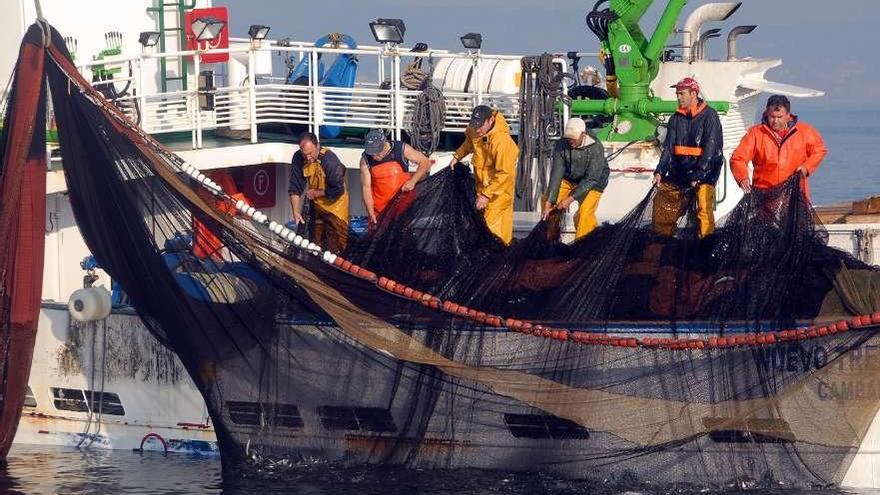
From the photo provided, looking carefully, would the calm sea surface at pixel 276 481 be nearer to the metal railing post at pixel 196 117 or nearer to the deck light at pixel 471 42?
the metal railing post at pixel 196 117

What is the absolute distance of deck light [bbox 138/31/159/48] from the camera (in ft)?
47.3

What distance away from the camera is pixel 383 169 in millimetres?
12227

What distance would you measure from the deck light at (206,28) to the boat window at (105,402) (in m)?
4.12

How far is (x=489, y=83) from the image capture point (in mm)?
15555

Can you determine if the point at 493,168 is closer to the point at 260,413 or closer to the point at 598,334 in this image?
the point at 598,334


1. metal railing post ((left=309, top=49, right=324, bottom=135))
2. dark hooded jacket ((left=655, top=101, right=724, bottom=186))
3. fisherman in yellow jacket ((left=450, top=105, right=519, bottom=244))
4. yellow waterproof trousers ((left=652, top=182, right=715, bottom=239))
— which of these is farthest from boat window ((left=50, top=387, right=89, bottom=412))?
dark hooded jacket ((left=655, top=101, right=724, bottom=186))

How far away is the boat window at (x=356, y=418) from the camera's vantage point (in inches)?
448

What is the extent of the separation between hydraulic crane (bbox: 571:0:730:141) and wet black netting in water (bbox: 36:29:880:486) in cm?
350

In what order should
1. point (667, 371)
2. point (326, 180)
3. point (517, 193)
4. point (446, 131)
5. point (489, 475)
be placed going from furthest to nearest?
point (446, 131) < point (517, 193) < point (326, 180) < point (489, 475) < point (667, 371)

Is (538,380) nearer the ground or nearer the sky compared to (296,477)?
nearer the sky

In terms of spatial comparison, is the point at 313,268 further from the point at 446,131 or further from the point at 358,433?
the point at 446,131

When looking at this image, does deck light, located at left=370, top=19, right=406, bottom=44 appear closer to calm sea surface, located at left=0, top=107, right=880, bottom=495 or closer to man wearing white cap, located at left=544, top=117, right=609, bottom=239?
man wearing white cap, located at left=544, top=117, right=609, bottom=239

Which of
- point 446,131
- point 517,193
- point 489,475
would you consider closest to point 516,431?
point 489,475

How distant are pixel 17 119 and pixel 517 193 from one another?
450cm
